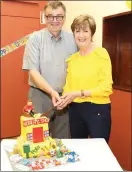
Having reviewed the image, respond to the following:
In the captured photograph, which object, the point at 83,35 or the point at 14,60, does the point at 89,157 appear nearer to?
the point at 83,35

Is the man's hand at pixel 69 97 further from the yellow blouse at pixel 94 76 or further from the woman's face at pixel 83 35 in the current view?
the woman's face at pixel 83 35

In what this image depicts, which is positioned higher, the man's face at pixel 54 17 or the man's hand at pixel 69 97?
the man's face at pixel 54 17

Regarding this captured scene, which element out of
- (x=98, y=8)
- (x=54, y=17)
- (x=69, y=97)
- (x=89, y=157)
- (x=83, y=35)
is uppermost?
(x=98, y=8)

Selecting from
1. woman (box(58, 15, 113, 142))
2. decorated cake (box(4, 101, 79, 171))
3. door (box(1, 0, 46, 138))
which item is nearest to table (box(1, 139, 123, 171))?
decorated cake (box(4, 101, 79, 171))

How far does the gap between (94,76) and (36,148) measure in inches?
21.7

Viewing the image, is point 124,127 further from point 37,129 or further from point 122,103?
point 37,129

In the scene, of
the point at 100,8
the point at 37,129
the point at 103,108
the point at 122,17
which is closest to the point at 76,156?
the point at 37,129

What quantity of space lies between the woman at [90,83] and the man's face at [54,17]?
0.22 m

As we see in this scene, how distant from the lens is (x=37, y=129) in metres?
1.20

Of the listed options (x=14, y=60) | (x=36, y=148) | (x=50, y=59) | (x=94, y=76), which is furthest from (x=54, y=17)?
(x=14, y=60)

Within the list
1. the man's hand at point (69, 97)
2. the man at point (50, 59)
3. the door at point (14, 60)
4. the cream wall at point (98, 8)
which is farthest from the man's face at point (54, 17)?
the door at point (14, 60)

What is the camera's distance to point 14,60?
133 inches

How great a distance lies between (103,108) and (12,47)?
2.14 m

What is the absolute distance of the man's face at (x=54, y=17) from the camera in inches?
66.3
